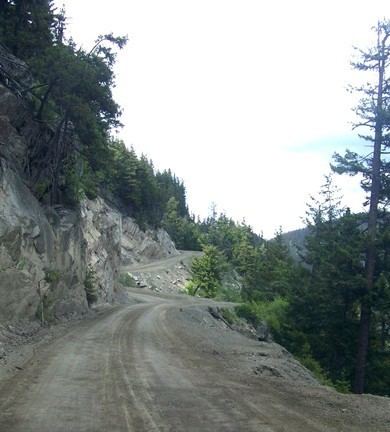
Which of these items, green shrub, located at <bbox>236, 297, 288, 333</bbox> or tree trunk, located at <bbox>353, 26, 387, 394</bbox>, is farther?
green shrub, located at <bbox>236, 297, 288, 333</bbox>

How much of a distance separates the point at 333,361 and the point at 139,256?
54979mm

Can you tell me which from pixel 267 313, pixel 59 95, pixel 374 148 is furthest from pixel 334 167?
pixel 267 313

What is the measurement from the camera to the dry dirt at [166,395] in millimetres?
6785

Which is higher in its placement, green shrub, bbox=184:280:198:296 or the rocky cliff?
the rocky cliff

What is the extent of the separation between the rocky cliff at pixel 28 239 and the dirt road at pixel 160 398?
3.30m

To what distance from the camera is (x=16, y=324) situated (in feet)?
53.1

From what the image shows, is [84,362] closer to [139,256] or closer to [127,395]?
[127,395]

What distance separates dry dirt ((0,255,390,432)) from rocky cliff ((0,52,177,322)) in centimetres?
291

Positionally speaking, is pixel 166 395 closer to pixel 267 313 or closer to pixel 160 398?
pixel 160 398

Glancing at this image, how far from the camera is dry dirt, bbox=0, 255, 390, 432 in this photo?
6.79 meters

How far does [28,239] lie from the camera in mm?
18312

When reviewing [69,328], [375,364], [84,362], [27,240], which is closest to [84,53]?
[27,240]

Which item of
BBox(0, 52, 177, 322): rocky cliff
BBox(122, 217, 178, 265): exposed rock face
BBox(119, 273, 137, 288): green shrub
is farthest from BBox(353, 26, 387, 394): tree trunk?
BBox(122, 217, 178, 265): exposed rock face

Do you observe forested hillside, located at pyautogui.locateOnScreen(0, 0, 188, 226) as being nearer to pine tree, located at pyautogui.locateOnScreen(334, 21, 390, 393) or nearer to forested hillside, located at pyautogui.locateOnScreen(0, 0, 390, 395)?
forested hillside, located at pyautogui.locateOnScreen(0, 0, 390, 395)
